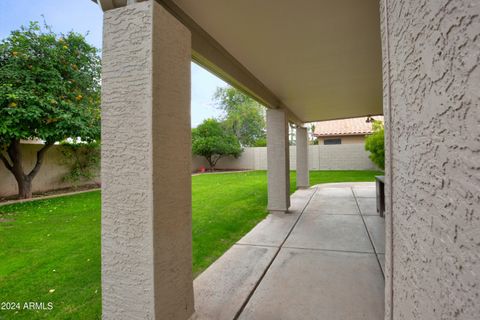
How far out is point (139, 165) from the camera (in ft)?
6.07

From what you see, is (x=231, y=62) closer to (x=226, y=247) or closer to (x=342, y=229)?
(x=226, y=247)

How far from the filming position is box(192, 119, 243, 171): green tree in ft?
66.1

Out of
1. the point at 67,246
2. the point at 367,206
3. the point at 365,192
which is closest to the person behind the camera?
the point at 67,246

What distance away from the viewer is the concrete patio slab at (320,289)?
2.44m

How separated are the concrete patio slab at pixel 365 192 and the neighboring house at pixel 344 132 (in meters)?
11.5

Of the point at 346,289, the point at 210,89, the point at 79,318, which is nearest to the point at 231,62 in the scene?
the point at 346,289

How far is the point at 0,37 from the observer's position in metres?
8.27

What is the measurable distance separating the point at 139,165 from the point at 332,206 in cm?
617

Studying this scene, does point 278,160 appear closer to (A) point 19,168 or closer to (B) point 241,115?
(A) point 19,168

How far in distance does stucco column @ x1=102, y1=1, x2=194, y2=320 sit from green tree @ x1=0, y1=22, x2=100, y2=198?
26.8 ft

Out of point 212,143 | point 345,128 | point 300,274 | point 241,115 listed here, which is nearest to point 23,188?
point 300,274

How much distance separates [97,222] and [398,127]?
647 centimetres

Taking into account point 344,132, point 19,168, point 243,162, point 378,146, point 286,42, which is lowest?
point 19,168

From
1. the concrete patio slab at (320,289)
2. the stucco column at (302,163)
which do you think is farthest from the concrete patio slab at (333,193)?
the concrete patio slab at (320,289)
